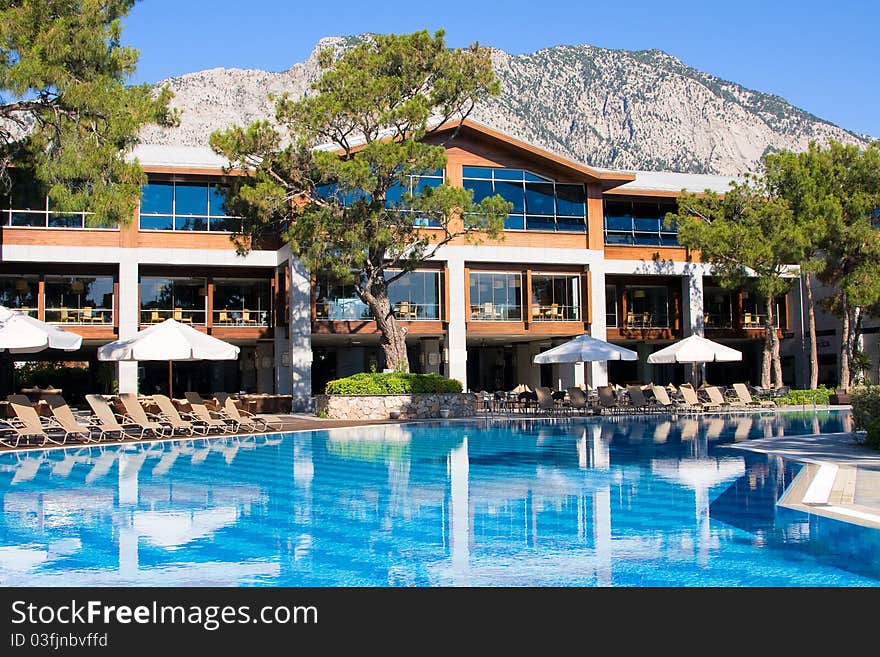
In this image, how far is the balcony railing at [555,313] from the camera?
34.1m

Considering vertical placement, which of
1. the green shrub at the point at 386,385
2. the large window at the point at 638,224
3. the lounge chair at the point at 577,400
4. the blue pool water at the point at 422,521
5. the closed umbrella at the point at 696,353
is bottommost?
the blue pool water at the point at 422,521

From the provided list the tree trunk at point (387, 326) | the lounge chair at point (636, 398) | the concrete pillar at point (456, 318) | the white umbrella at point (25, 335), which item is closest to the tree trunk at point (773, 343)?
the lounge chair at point (636, 398)

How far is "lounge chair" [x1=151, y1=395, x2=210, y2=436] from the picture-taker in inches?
787

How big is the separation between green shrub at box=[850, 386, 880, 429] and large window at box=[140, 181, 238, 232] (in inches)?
871

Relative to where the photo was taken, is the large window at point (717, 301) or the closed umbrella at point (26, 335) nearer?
the closed umbrella at point (26, 335)

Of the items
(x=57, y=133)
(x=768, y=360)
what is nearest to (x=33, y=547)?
(x=57, y=133)

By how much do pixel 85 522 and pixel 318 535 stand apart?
2576mm

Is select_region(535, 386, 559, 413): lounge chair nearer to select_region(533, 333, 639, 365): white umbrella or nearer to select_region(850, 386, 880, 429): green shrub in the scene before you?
select_region(533, 333, 639, 365): white umbrella

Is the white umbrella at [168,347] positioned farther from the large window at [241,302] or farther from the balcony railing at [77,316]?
the large window at [241,302]

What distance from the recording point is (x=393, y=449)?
17375 millimetres

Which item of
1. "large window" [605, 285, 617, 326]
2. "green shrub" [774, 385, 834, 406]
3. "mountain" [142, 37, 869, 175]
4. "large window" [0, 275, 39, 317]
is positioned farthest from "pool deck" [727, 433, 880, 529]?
"mountain" [142, 37, 869, 175]

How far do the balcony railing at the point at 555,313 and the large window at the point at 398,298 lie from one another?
3894 mm

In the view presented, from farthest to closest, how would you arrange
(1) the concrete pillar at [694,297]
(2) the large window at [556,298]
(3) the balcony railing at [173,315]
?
(1) the concrete pillar at [694,297] < (2) the large window at [556,298] < (3) the balcony railing at [173,315]
